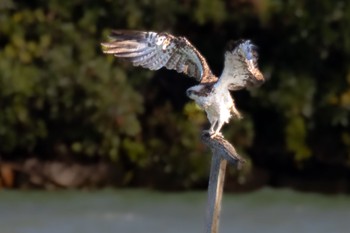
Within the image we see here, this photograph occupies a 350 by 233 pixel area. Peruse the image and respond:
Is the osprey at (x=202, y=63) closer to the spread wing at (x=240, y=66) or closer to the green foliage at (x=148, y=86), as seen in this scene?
the spread wing at (x=240, y=66)

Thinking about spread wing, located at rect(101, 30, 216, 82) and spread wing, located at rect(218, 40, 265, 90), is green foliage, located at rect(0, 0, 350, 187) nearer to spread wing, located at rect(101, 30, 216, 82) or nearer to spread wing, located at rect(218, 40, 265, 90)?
spread wing, located at rect(101, 30, 216, 82)

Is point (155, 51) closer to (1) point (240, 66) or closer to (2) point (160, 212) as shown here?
(1) point (240, 66)

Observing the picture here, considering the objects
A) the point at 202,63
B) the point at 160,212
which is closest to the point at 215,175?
the point at 202,63

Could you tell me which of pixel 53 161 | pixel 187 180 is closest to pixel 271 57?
pixel 187 180

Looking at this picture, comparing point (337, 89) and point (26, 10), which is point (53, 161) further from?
point (337, 89)

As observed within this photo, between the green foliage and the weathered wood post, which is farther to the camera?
the green foliage

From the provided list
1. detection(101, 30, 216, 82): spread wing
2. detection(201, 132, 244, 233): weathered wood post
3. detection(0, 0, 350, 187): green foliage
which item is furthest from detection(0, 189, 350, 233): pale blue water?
detection(201, 132, 244, 233): weathered wood post

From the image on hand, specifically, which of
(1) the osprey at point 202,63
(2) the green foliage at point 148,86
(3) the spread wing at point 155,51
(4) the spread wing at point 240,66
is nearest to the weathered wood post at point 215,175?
(1) the osprey at point 202,63
